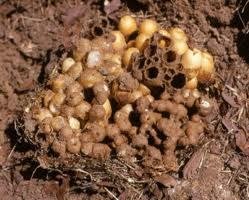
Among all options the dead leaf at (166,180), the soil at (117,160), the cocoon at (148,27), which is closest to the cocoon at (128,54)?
the cocoon at (148,27)

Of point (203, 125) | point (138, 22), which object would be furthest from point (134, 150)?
point (138, 22)

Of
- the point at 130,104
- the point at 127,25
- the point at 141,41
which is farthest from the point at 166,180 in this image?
the point at 127,25

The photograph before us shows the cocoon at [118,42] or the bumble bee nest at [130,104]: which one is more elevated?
the cocoon at [118,42]

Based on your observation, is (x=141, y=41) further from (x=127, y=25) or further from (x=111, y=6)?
(x=111, y=6)

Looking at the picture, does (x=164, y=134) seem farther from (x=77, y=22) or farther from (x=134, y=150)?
(x=77, y=22)

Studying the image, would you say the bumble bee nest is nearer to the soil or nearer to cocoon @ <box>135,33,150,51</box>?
cocoon @ <box>135,33,150,51</box>

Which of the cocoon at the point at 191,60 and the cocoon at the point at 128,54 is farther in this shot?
the cocoon at the point at 128,54

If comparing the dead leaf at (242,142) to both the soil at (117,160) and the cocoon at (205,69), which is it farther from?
the cocoon at (205,69)
